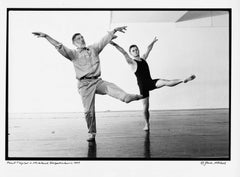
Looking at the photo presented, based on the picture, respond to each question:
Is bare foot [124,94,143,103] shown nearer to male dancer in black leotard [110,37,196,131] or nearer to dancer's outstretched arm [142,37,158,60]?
male dancer in black leotard [110,37,196,131]

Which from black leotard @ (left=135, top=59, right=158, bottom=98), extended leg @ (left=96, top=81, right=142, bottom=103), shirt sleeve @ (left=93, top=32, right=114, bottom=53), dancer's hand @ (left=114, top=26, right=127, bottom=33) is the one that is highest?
dancer's hand @ (left=114, top=26, right=127, bottom=33)

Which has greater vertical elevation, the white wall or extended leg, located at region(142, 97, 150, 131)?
the white wall

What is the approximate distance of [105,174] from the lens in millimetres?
2084

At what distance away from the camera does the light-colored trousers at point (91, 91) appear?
2119mm

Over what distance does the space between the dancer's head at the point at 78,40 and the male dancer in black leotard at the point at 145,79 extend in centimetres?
20

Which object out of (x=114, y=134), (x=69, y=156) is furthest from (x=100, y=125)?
(x=69, y=156)

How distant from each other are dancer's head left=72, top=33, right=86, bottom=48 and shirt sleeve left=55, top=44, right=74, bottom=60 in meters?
0.06

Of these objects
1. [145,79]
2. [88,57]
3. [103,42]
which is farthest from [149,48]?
[88,57]

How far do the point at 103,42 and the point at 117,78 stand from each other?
265 millimetres

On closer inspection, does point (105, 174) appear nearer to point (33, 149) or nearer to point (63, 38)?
point (33, 149)

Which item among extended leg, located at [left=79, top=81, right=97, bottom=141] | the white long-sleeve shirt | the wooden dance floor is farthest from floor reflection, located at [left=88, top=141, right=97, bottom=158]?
the white long-sleeve shirt

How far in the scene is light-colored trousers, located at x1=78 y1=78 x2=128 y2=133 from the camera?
2119mm

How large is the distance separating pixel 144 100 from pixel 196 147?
476mm

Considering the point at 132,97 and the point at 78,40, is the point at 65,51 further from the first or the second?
the point at 132,97
